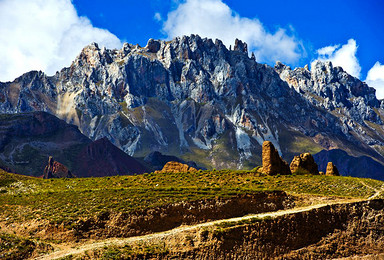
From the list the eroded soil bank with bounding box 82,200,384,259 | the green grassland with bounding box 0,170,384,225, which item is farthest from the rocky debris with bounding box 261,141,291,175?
the eroded soil bank with bounding box 82,200,384,259

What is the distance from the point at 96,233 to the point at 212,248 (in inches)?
626

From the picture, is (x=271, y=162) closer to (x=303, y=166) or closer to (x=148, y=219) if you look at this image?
(x=303, y=166)

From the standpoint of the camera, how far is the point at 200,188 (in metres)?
70.8

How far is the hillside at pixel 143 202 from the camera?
60.8 meters

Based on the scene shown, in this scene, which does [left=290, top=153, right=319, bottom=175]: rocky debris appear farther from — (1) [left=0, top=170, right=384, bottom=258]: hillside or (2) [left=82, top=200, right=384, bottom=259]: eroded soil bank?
(2) [left=82, top=200, right=384, bottom=259]: eroded soil bank

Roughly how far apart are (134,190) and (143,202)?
664 centimetres

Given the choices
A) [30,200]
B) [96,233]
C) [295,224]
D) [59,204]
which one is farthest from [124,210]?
[295,224]

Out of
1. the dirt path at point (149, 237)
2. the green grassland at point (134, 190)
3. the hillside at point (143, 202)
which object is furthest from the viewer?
the green grassland at point (134, 190)

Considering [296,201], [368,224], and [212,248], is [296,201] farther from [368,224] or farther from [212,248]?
[212,248]

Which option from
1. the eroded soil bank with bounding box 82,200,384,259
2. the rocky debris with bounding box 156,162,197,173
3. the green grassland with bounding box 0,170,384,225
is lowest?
the eroded soil bank with bounding box 82,200,384,259

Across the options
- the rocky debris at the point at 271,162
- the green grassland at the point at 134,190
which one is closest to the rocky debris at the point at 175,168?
the green grassland at the point at 134,190

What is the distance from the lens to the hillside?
60844mm

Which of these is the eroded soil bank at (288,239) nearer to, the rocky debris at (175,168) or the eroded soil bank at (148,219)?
the eroded soil bank at (148,219)

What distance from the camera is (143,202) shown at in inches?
2584
